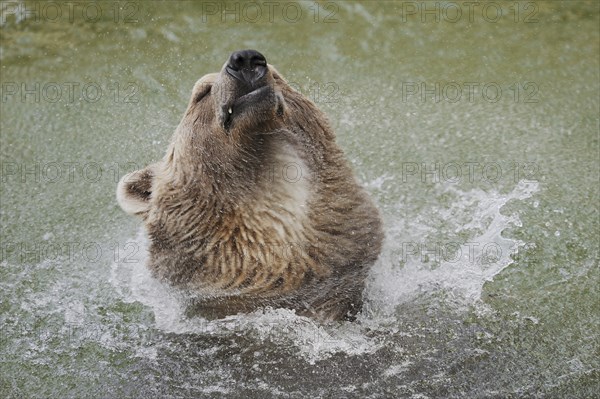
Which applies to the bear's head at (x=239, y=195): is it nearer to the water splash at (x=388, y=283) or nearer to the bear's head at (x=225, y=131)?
the bear's head at (x=225, y=131)

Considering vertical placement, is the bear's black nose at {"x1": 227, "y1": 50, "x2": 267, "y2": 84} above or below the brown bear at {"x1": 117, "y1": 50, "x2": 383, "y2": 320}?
above

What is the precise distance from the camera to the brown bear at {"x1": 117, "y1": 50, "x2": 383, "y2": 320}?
14.8 ft

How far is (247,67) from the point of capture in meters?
4.22

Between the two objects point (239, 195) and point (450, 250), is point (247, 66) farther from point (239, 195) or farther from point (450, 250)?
point (450, 250)

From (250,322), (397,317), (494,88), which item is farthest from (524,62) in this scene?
(250,322)

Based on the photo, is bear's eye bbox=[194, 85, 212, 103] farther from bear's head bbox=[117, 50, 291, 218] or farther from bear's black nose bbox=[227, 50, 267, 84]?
bear's black nose bbox=[227, 50, 267, 84]

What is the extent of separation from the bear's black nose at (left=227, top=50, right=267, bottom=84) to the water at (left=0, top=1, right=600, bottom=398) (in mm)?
1344

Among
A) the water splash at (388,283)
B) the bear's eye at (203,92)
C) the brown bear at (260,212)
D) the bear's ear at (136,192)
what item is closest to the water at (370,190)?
the water splash at (388,283)

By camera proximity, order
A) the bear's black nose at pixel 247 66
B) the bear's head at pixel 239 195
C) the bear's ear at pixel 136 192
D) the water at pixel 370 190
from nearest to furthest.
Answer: the bear's black nose at pixel 247 66 → the bear's head at pixel 239 195 → the water at pixel 370 190 → the bear's ear at pixel 136 192

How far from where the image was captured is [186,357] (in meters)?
4.92

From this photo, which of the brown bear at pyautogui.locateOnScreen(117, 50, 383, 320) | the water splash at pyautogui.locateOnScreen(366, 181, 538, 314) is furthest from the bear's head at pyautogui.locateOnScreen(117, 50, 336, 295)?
the water splash at pyautogui.locateOnScreen(366, 181, 538, 314)

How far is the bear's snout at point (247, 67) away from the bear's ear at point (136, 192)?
110 centimetres

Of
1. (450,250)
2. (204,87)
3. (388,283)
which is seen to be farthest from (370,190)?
(204,87)

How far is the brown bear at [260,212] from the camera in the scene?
4523 millimetres
